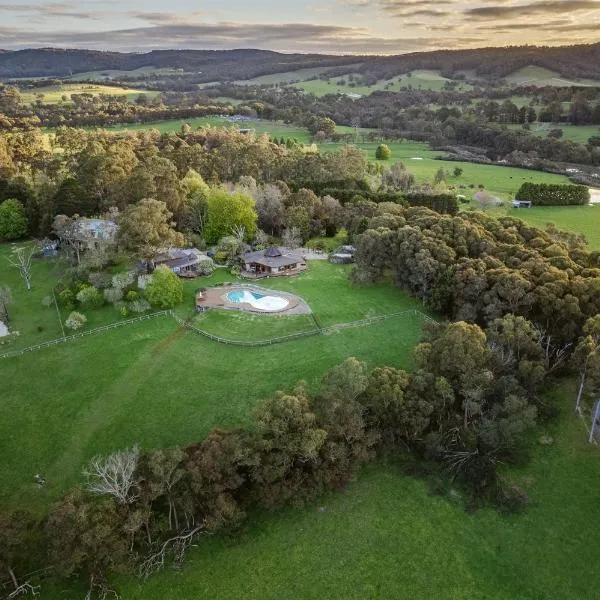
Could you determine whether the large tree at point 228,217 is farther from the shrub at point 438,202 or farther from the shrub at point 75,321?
the shrub at point 438,202

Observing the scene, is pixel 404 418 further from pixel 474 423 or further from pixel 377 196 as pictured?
pixel 377 196

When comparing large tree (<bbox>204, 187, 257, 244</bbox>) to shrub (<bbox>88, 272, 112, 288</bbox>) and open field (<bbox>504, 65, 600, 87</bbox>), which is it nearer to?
shrub (<bbox>88, 272, 112, 288</bbox>)

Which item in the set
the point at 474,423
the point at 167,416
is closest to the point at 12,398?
the point at 167,416

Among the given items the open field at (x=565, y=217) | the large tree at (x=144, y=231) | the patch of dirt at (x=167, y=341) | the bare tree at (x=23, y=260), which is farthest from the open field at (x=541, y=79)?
the patch of dirt at (x=167, y=341)

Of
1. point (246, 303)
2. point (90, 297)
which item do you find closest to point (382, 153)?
point (246, 303)

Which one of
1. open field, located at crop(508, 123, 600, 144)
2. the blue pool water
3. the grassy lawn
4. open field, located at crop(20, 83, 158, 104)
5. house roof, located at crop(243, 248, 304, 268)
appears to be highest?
open field, located at crop(20, 83, 158, 104)

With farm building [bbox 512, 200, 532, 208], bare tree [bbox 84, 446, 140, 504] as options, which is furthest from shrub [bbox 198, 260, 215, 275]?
farm building [bbox 512, 200, 532, 208]

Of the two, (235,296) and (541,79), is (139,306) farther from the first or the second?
(541,79)
